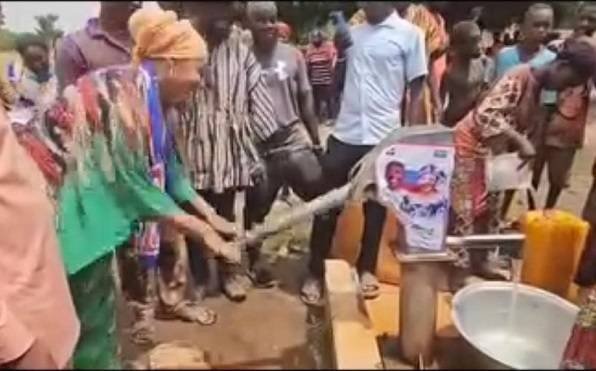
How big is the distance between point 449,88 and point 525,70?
0.13 meters

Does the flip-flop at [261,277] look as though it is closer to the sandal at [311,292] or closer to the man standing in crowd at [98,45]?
the sandal at [311,292]

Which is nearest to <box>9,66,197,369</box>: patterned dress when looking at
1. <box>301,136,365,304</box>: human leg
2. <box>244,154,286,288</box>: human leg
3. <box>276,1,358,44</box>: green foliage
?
<box>244,154,286,288</box>: human leg

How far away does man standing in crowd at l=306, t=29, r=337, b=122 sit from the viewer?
4.92 ft

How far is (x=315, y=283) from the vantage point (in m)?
1.34

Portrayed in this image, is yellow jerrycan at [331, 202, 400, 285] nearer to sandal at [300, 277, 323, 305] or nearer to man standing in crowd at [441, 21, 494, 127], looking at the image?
sandal at [300, 277, 323, 305]

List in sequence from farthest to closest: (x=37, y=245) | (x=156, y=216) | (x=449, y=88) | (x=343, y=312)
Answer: (x=449, y=88) < (x=156, y=216) < (x=37, y=245) < (x=343, y=312)

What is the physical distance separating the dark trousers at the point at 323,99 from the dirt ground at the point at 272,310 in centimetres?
3

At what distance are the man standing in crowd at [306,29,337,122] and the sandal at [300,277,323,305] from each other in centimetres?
32

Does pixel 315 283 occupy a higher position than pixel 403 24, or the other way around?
pixel 403 24

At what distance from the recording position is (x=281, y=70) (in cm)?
150

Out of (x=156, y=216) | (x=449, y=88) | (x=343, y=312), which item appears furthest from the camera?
(x=449, y=88)

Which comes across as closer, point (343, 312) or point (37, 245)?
point (343, 312)

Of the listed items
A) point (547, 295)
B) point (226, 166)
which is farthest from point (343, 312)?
point (226, 166)

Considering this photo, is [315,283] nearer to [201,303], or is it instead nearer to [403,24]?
[201,303]
